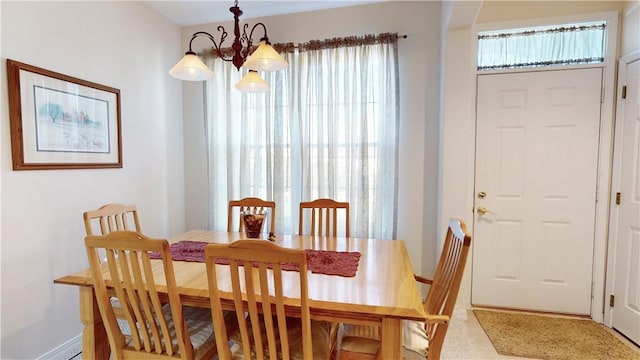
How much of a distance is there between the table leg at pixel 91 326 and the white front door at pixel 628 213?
3.37m

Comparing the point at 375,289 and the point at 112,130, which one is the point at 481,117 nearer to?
the point at 375,289

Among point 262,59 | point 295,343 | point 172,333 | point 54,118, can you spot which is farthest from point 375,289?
point 54,118

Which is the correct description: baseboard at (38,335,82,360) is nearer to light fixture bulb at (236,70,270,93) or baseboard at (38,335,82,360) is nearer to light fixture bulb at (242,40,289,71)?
light fixture bulb at (236,70,270,93)

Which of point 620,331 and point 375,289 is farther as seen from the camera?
point 620,331

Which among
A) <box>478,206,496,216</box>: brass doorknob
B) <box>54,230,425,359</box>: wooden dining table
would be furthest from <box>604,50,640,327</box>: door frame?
<box>54,230,425,359</box>: wooden dining table

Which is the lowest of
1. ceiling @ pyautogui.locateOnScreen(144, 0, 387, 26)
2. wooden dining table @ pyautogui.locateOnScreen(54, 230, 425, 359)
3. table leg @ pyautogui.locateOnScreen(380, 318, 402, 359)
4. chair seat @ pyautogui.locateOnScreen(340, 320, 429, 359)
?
chair seat @ pyautogui.locateOnScreen(340, 320, 429, 359)

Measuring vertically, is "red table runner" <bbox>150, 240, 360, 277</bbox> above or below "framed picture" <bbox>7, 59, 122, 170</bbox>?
below

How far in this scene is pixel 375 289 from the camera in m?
1.34

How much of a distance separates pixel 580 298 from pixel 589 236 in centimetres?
52

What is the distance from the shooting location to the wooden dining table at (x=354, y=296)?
119 cm

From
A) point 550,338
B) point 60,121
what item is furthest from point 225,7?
point 550,338

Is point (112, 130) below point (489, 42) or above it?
below

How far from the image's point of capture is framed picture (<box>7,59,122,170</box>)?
1.87 metres

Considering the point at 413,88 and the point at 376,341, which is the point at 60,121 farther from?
the point at 413,88
